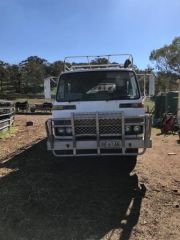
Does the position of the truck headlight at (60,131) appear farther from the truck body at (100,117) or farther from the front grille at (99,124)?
the front grille at (99,124)

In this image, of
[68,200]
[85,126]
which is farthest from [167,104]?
[68,200]

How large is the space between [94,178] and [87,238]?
3090 mm

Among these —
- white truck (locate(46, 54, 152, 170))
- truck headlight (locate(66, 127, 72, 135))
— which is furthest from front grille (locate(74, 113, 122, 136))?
truck headlight (locate(66, 127, 72, 135))

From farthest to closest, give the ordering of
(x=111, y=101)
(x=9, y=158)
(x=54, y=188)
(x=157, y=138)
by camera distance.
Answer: (x=157, y=138), (x=9, y=158), (x=111, y=101), (x=54, y=188)

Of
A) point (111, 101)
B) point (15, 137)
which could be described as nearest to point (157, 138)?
point (15, 137)

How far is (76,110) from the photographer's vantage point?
8.45 m

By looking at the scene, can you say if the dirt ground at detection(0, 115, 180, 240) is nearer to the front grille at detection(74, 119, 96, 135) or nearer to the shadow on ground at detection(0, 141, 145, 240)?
the shadow on ground at detection(0, 141, 145, 240)

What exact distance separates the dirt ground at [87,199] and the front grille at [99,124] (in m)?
1.08

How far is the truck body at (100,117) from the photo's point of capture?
803cm

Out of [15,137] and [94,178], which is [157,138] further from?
[94,178]

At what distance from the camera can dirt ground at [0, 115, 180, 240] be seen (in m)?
5.79

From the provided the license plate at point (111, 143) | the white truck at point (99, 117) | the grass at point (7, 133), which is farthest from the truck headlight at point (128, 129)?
the grass at point (7, 133)

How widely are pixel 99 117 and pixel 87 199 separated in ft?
5.75

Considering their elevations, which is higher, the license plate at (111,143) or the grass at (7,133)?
the license plate at (111,143)
